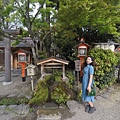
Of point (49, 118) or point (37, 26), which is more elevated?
point (37, 26)

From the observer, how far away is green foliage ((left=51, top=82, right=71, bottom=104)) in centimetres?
446

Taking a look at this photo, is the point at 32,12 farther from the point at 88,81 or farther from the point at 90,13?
the point at 88,81

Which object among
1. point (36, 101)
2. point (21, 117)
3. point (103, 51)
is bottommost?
point (21, 117)

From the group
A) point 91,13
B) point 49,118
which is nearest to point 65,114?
point 49,118

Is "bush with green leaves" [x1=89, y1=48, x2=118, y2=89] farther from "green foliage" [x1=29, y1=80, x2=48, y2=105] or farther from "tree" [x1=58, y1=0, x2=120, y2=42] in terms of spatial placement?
"green foliage" [x1=29, y1=80, x2=48, y2=105]

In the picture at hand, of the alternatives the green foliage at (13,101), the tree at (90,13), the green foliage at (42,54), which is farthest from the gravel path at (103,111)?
the green foliage at (42,54)

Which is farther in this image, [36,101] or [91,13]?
[91,13]

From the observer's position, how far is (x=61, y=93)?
4551 millimetres

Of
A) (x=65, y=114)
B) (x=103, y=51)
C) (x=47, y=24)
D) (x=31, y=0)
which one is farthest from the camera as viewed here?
(x=47, y=24)

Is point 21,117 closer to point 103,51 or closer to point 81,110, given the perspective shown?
point 81,110

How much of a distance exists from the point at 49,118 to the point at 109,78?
3640 millimetres

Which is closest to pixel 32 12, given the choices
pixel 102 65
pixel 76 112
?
pixel 102 65

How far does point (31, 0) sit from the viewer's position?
5.33 meters

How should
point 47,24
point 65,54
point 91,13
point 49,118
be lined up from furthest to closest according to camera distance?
point 65,54, point 47,24, point 91,13, point 49,118
